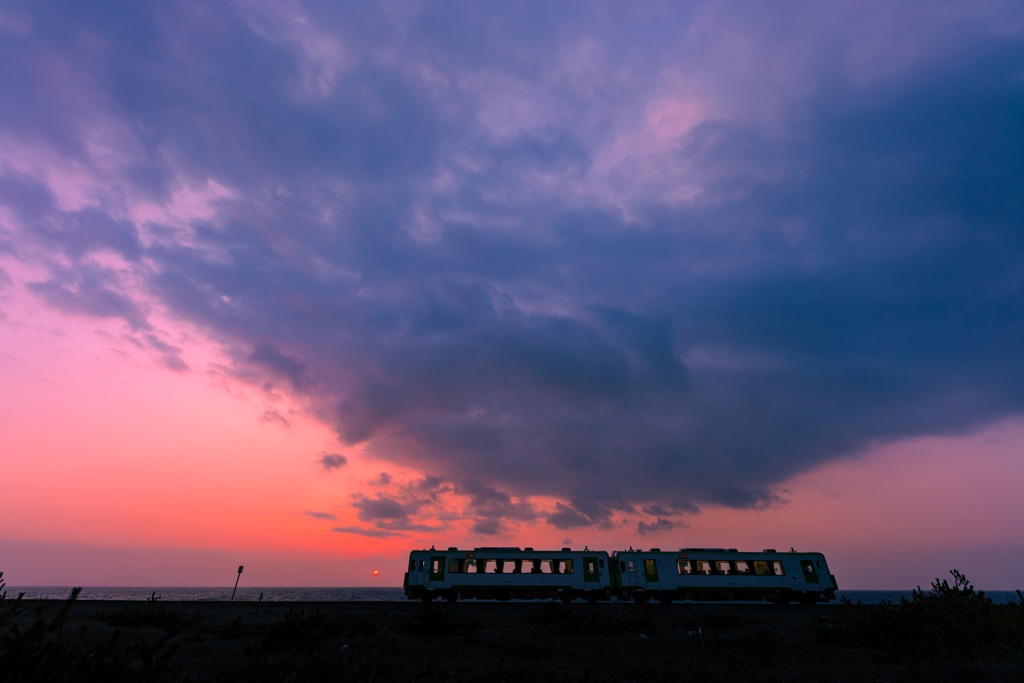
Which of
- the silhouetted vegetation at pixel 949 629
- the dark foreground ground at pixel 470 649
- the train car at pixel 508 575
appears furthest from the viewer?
the train car at pixel 508 575

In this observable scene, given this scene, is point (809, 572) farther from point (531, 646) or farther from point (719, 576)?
point (531, 646)

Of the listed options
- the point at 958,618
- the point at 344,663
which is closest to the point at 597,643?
the point at 344,663

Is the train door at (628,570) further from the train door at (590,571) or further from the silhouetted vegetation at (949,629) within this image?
the silhouetted vegetation at (949,629)

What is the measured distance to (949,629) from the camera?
12398mm

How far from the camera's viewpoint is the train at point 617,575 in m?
30.9

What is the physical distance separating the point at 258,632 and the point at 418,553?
569 inches

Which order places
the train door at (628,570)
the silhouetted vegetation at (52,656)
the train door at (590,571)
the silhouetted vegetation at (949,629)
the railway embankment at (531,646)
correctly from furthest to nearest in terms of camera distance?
the train door at (628,570) < the train door at (590,571) < the silhouetted vegetation at (949,629) < the railway embankment at (531,646) < the silhouetted vegetation at (52,656)

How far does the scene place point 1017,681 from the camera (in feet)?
27.9

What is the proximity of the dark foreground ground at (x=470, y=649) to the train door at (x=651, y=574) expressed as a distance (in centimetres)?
620

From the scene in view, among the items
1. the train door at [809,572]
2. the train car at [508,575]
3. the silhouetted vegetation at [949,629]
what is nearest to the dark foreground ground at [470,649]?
the silhouetted vegetation at [949,629]

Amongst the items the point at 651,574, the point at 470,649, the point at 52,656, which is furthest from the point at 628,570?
the point at 52,656

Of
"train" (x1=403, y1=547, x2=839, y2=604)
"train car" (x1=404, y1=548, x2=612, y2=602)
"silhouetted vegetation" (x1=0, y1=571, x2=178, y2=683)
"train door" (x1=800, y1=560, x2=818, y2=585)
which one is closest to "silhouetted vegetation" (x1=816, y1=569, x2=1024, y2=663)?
"silhouetted vegetation" (x1=0, y1=571, x2=178, y2=683)

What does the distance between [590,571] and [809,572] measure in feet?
49.0

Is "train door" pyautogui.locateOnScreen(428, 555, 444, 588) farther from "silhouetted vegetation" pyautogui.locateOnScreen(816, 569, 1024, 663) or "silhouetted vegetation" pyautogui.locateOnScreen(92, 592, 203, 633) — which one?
"silhouetted vegetation" pyautogui.locateOnScreen(816, 569, 1024, 663)
